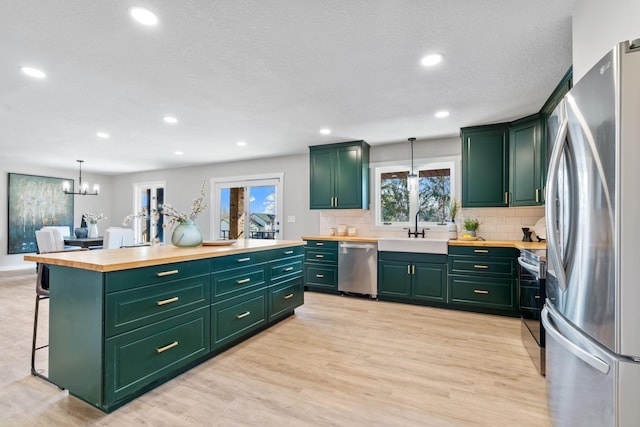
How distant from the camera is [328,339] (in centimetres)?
290

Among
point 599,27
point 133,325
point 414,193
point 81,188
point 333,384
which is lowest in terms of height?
point 333,384

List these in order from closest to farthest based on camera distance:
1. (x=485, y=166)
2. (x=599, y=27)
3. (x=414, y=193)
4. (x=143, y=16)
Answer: (x=599, y=27) < (x=143, y=16) < (x=485, y=166) < (x=414, y=193)

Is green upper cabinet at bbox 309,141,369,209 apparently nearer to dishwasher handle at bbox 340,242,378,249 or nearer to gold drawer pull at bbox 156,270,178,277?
dishwasher handle at bbox 340,242,378,249

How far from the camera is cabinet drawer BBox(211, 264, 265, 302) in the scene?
8.15ft

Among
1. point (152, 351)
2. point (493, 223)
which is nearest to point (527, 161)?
point (493, 223)

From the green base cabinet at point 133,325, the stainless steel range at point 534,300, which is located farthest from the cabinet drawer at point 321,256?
the stainless steel range at point 534,300

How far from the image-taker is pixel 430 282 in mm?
3986

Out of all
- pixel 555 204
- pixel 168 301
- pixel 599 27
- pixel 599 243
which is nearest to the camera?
pixel 599 243

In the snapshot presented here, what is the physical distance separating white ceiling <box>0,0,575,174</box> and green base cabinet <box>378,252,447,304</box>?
5.83 feet

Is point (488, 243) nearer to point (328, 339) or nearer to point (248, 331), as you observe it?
point (328, 339)

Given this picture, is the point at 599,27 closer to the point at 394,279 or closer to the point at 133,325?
the point at 133,325

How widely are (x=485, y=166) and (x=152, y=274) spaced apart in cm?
399

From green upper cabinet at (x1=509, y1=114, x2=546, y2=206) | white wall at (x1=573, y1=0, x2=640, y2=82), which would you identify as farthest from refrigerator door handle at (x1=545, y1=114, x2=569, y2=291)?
green upper cabinet at (x1=509, y1=114, x2=546, y2=206)

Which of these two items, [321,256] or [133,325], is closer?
[133,325]
